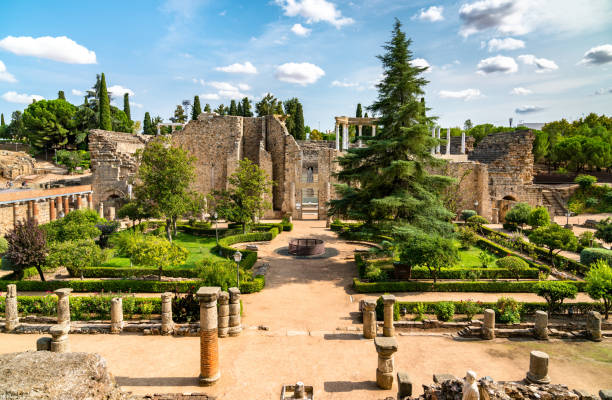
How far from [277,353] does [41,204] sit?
2658 centimetres

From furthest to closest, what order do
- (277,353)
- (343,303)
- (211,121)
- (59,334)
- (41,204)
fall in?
(211,121), (41,204), (343,303), (277,353), (59,334)

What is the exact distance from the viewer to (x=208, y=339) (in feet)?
29.0

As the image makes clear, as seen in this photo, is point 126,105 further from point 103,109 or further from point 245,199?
point 245,199

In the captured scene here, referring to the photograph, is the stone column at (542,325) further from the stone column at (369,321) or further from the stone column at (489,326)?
the stone column at (369,321)

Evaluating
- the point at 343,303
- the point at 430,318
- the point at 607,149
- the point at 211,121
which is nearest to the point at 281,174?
the point at 211,121

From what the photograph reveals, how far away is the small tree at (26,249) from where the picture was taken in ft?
50.5

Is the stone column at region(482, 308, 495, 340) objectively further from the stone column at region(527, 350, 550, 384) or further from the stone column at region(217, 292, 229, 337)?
the stone column at region(217, 292, 229, 337)

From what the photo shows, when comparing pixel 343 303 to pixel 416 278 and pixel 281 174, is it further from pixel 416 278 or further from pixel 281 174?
pixel 281 174

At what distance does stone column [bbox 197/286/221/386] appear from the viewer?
8.77m

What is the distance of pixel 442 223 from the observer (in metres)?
17.7

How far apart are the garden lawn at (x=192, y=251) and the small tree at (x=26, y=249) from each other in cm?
349

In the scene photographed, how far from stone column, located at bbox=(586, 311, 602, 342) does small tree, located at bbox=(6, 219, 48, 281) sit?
20.6 meters

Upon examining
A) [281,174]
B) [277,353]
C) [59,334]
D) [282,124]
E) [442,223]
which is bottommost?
[277,353]

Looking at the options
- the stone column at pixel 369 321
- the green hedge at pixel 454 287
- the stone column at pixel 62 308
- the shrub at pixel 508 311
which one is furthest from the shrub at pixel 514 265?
the stone column at pixel 62 308
